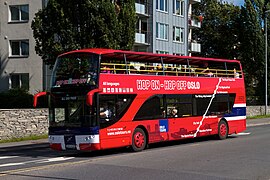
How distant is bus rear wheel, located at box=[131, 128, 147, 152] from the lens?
1625 centimetres

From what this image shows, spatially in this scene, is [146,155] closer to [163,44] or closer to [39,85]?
[39,85]

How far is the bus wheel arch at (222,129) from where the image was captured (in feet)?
67.5

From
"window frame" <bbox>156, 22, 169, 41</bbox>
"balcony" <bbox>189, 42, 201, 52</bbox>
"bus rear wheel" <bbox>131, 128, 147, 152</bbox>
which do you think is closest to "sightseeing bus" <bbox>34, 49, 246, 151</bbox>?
"bus rear wheel" <bbox>131, 128, 147, 152</bbox>

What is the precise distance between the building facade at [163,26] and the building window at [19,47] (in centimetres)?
1100

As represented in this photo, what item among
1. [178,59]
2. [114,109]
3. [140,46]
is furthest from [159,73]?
[140,46]

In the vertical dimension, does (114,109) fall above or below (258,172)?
above

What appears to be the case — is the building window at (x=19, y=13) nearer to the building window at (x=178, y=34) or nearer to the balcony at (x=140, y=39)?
the balcony at (x=140, y=39)

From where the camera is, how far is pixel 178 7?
173ft

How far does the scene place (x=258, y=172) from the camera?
1104cm

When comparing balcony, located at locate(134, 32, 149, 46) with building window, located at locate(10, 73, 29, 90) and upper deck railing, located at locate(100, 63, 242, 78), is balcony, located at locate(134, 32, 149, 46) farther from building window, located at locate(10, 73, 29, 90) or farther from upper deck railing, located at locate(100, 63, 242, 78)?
upper deck railing, located at locate(100, 63, 242, 78)

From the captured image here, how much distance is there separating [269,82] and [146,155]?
3516 centimetres

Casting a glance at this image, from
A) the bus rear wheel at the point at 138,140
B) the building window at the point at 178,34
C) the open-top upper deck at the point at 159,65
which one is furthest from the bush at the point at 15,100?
the building window at the point at 178,34

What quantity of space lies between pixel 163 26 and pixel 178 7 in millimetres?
4057

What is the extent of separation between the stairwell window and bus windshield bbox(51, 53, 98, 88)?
26504mm
